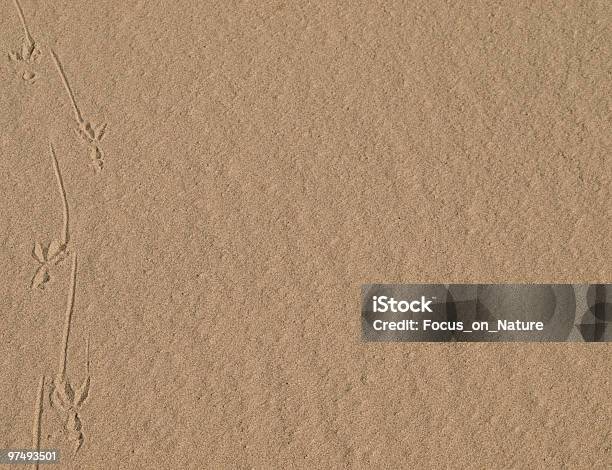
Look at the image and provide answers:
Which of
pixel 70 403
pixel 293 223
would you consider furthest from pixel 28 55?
pixel 70 403

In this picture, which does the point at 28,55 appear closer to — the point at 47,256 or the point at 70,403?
the point at 47,256

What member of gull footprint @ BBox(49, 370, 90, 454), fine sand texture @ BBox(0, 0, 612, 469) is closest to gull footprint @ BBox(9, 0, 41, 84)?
fine sand texture @ BBox(0, 0, 612, 469)

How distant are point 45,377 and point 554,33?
3298 millimetres

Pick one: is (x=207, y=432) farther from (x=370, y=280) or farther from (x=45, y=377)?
(x=370, y=280)

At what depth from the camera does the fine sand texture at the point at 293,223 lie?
3277 millimetres

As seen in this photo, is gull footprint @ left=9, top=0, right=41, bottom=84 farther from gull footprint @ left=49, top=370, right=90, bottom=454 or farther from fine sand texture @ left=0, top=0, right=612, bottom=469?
gull footprint @ left=49, top=370, right=90, bottom=454

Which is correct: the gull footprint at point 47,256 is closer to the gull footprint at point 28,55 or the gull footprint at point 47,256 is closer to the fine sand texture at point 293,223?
the fine sand texture at point 293,223

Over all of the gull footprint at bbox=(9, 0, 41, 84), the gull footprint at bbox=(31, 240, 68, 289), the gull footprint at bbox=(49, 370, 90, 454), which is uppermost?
the gull footprint at bbox=(9, 0, 41, 84)

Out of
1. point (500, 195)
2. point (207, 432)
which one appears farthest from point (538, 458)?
point (207, 432)

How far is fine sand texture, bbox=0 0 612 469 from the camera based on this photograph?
10.8ft

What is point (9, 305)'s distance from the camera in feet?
11.3

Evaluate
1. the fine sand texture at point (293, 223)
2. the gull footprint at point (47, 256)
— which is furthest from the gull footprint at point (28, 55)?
the gull footprint at point (47, 256)

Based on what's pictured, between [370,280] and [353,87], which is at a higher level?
[353,87]

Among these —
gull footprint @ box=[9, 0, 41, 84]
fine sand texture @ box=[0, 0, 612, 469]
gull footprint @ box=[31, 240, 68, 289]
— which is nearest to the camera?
fine sand texture @ box=[0, 0, 612, 469]
